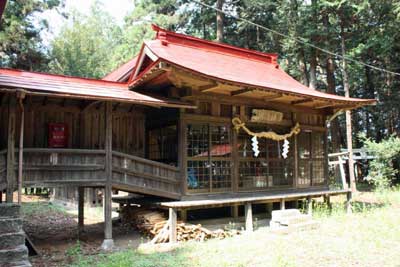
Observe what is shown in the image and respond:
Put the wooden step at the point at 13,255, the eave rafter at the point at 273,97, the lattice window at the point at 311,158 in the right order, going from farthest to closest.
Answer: the lattice window at the point at 311,158 → the eave rafter at the point at 273,97 → the wooden step at the point at 13,255

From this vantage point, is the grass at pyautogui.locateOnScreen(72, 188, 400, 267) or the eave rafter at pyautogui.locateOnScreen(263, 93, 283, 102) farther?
the eave rafter at pyautogui.locateOnScreen(263, 93, 283, 102)

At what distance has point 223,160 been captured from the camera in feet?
32.0

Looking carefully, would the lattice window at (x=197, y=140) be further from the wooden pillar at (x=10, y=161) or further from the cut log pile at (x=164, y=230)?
the wooden pillar at (x=10, y=161)

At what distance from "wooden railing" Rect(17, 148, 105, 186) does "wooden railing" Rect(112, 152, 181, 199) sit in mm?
389

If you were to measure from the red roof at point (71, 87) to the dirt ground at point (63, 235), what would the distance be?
3.14 m

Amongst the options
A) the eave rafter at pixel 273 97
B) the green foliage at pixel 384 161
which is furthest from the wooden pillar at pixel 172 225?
the green foliage at pixel 384 161

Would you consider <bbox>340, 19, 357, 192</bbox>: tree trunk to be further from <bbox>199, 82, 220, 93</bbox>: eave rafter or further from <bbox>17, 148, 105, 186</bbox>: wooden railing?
<bbox>17, 148, 105, 186</bbox>: wooden railing

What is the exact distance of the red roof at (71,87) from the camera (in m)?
6.97

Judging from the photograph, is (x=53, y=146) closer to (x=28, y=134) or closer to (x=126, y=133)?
(x=28, y=134)

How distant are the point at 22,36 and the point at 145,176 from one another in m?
13.4

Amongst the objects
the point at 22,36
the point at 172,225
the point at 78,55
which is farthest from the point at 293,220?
the point at 78,55

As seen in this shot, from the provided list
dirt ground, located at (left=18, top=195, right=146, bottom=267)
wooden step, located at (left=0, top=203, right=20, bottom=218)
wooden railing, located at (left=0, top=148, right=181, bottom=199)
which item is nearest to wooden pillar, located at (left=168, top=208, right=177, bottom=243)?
wooden railing, located at (left=0, top=148, right=181, bottom=199)

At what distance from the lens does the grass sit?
6184mm

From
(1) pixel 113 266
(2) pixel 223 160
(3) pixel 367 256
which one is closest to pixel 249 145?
(2) pixel 223 160
